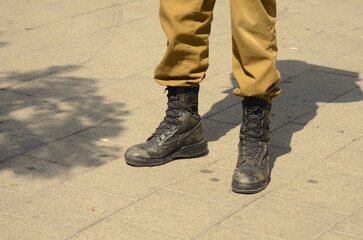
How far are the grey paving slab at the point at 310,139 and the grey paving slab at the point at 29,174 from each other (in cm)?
114

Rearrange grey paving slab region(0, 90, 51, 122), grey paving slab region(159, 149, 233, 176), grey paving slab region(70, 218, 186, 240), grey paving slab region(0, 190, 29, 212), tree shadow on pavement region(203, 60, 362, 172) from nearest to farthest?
grey paving slab region(70, 218, 186, 240) → grey paving slab region(0, 190, 29, 212) → grey paving slab region(159, 149, 233, 176) → tree shadow on pavement region(203, 60, 362, 172) → grey paving slab region(0, 90, 51, 122)

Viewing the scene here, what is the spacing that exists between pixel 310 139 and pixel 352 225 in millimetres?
1071

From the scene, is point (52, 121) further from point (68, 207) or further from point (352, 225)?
point (352, 225)

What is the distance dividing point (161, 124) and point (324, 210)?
1054 mm

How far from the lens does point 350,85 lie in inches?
226

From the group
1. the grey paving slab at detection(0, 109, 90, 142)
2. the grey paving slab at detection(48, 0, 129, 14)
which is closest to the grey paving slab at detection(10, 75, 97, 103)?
the grey paving slab at detection(0, 109, 90, 142)

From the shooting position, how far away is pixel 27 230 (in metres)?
3.74

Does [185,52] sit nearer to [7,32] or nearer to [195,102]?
[195,102]

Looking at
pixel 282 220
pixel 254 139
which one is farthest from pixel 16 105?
pixel 282 220

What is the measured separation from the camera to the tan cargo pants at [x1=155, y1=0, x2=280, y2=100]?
4234 millimetres

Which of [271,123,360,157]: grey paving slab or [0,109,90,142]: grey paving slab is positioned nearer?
[271,123,360,157]: grey paving slab

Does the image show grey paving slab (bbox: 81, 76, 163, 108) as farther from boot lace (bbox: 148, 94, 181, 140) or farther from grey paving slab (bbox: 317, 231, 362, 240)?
grey paving slab (bbox: 317, 231, 362, 240)

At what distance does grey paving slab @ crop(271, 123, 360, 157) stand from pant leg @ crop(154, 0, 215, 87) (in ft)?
2.05

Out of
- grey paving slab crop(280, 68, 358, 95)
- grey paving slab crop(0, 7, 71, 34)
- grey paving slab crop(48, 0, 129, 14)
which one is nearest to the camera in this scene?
grey paving slab crop(280, 68, 358, 95)
